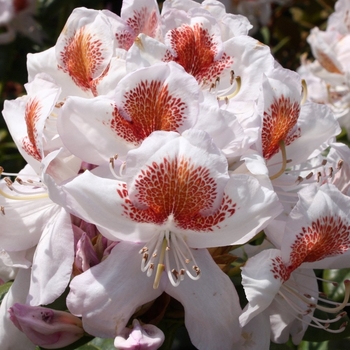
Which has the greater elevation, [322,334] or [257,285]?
[257,285]

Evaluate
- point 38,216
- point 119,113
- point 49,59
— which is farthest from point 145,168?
point 49,59

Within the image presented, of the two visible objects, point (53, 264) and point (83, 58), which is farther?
point (83, 58)

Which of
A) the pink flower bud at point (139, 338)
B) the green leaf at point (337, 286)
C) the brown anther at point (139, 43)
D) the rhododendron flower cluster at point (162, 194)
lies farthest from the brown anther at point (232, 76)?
the green leaf at point (337, 286)

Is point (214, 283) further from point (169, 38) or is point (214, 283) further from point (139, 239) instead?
point (169, 38)

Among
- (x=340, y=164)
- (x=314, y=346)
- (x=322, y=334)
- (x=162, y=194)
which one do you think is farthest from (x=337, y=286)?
(x=162, y=194)

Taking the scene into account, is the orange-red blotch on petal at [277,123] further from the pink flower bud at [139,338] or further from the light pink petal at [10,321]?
the light pink petal at [10,321]

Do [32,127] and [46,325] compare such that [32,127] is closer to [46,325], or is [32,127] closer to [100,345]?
[46,325]

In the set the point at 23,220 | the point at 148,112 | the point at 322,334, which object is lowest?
the point at 322,334
